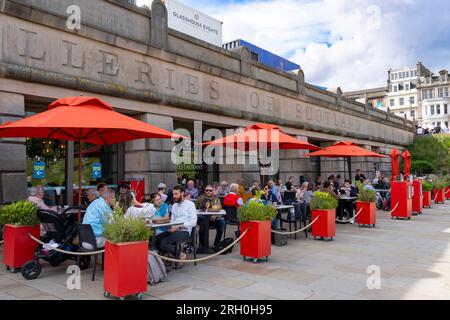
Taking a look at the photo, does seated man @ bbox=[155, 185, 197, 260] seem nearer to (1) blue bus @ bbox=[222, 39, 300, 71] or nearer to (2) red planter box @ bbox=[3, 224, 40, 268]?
(2) red planter box @ bbox=[3, 224, 40, 268]

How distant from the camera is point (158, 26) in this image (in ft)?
37.9

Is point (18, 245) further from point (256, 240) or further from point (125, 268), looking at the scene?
point (256, 240)

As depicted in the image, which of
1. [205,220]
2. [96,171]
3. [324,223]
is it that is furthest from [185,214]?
[96,171]

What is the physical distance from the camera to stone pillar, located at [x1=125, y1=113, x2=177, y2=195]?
36.1 feet

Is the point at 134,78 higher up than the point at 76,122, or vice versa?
the point at 134,78

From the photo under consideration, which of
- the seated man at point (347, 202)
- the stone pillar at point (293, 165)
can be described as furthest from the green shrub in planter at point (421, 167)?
the seated man at point (347, 202)

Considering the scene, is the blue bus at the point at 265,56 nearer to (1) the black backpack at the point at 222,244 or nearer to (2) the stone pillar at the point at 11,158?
(2) the stone pillar at the point at 11,158

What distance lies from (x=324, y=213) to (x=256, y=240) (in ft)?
9.67

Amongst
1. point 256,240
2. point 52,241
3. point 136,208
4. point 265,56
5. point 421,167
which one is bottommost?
point 256,240

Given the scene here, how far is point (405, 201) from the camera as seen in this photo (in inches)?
530

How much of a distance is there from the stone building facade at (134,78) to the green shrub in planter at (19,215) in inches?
81.1

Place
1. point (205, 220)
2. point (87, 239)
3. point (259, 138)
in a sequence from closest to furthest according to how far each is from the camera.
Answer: point (87, 239), point (205, 220), point (259, 138)

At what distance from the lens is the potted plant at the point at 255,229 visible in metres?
6.94
